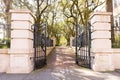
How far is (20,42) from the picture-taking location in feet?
33.0

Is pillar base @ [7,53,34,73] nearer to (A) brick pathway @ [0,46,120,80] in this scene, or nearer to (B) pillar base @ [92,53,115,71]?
(A) brick pathway @ [0,46,120,80]

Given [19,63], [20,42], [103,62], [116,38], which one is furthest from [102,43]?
[19,63]

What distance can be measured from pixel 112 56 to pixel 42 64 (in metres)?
4.03

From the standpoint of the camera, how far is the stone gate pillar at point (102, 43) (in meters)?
10.4

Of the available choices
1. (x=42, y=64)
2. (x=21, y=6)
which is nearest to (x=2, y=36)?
(x=42, y=64)

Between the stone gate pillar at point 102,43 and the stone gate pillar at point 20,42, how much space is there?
10.7 ft

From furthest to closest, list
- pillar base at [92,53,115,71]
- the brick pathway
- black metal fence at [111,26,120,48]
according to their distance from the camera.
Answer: black metal fence at [111,26,120,48] < pillar base at [92,53,115,71] < the brick pathway

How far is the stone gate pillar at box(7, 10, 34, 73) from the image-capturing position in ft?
32.7

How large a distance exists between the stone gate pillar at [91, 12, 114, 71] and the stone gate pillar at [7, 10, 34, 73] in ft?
10.7

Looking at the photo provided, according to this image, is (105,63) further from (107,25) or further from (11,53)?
(11,53)

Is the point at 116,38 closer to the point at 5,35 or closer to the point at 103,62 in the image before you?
the point at 103,62

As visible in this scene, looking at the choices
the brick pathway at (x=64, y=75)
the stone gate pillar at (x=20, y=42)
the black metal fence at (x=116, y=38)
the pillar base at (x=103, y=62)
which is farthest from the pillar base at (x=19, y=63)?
the black metal fence at (x=116, y=38)

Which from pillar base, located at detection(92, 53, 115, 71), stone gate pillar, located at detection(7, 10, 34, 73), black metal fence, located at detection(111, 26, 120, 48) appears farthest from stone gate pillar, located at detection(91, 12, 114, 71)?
stone gate pillar, located at detection(7, 10, 34, 73)

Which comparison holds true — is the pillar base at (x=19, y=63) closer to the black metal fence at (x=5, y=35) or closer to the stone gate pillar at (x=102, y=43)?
the black metal fence at (x=5, y=35)
